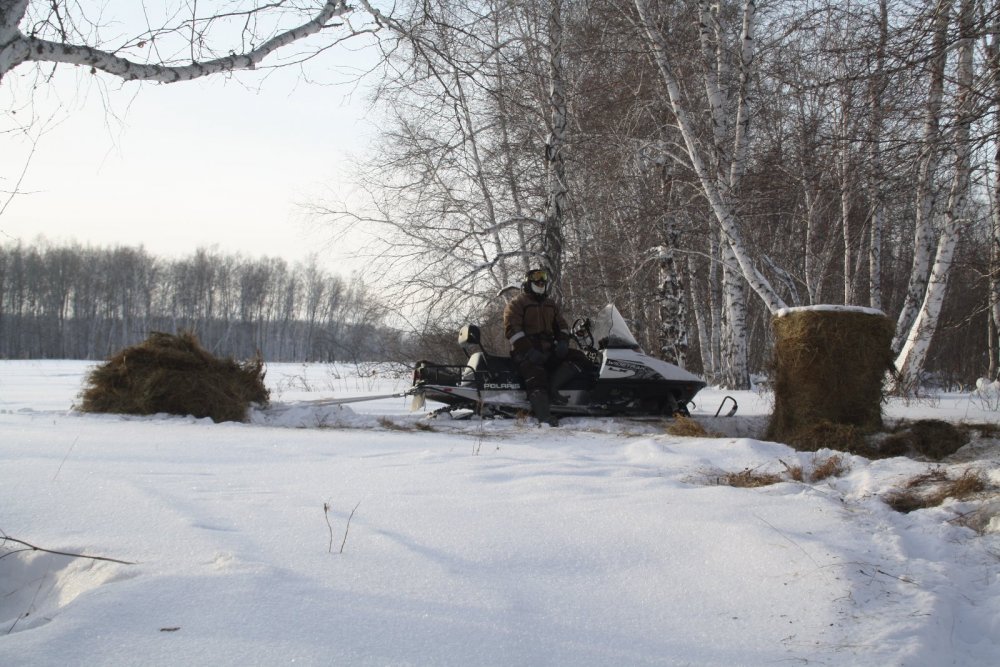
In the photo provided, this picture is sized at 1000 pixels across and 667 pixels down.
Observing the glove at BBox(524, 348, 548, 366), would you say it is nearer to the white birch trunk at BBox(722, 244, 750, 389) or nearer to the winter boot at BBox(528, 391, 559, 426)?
the winter boot at BBox(528, 391, 559, 426)

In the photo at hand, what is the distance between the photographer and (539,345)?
7.80 meters

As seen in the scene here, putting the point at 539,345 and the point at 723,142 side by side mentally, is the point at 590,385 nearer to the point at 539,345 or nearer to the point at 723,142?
the point at 539,345

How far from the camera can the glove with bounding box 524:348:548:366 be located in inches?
296

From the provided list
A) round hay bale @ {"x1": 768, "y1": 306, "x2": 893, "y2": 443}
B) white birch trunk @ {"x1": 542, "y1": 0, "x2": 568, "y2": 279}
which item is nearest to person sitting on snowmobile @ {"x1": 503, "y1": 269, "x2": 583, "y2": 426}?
round hay bale @ {"x1": 768, "y1": 306, "x2": 893, "y2": 443}

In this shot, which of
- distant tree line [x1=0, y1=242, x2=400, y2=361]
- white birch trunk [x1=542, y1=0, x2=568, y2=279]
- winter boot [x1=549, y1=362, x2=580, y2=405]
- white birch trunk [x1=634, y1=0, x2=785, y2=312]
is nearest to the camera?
winter boot [x1=549, y1=362, x2=580, y2=405]

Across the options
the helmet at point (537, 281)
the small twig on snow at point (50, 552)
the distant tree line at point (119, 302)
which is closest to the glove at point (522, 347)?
the helmet at point (537, 281)

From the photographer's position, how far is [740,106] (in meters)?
10.1

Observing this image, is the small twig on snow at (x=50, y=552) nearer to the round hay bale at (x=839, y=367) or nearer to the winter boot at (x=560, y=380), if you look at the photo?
the round hay bale at (x=839, y=367)

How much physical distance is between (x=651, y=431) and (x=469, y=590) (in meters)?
4.67

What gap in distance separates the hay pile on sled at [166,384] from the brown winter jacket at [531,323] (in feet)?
9.89

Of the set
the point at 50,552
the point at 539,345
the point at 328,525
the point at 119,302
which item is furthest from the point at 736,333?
the point at 119,302

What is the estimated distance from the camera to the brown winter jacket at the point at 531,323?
7.63 metres

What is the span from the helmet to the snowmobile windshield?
727 millimetres

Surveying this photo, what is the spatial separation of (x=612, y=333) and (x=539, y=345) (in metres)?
0.80
